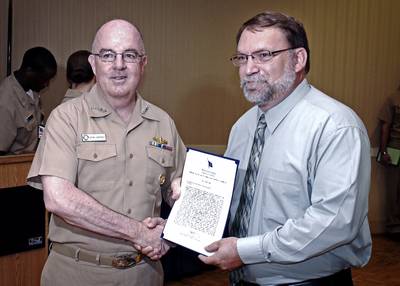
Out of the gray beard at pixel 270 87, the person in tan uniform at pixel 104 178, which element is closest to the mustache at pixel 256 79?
the gray beard at pixel 270 87

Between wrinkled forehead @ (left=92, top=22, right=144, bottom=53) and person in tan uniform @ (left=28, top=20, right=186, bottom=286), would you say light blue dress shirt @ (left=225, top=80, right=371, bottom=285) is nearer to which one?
person in tan uniform @ (left=28, top=20, right=186, bottom=286)

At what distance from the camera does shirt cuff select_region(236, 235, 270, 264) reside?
1738 millimetres

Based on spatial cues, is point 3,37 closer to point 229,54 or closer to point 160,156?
point 229,54

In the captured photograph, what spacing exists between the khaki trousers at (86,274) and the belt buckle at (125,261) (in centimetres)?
2

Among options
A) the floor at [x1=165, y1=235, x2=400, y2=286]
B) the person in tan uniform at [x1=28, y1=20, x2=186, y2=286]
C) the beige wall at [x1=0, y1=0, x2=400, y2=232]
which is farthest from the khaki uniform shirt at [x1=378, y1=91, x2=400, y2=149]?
the person in tan uniform at [x1=28, y1=20, x2=186, y2=286]

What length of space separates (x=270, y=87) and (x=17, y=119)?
8.58 ft

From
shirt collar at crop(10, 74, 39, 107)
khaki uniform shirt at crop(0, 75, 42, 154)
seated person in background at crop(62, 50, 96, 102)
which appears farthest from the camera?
shirt collar at crop(10, 74, 39, 107)

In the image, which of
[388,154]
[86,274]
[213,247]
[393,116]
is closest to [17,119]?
[86,274]

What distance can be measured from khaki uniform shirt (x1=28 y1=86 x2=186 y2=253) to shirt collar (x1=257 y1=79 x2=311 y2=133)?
47cm

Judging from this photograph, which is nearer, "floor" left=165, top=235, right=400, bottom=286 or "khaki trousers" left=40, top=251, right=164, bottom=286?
"khaki trousers" left=40, top=251, right=164, bottom=286

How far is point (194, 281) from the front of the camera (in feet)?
14.2

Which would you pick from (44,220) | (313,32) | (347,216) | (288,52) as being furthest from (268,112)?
(313,32)

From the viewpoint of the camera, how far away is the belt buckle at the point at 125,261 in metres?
1.97

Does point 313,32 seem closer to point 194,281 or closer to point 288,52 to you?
point 194,281
